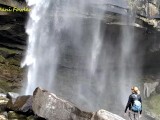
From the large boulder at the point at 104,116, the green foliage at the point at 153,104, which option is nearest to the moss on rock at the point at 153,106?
the green foliage at the point at 153,104

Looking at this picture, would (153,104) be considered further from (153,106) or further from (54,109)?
(54,109)

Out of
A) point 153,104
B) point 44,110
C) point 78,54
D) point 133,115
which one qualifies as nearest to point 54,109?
point 44,110

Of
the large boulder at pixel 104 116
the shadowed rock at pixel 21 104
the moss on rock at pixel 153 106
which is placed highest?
the large boulder at pixel 104 116

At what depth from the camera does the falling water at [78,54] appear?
84.5 feet

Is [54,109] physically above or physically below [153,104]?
above

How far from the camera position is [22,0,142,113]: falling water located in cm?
2575

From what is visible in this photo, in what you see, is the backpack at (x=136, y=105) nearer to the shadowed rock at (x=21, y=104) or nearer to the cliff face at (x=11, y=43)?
the shadowed rock at (x=21, y=104)

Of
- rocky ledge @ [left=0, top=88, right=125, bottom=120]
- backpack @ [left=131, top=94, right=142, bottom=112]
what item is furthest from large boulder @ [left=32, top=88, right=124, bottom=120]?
backpack @ [left=131, top=94, right=142, bottom=112]

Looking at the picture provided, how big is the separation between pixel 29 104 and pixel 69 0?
12.7 m

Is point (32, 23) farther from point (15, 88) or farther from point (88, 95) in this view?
point (88, 95)

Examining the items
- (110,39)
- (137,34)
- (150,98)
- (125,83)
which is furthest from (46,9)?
(150,98)

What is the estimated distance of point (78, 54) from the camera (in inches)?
1136

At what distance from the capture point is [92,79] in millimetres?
30203

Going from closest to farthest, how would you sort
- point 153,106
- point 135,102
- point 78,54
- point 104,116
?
point 104,116 < point 135,102 < point 78,54 < point 153,106
